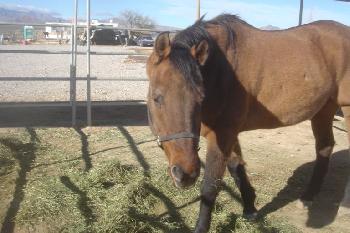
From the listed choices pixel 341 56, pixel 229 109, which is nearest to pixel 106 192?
pixel 229 109

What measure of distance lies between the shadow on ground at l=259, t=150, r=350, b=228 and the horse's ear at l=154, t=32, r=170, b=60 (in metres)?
2.20

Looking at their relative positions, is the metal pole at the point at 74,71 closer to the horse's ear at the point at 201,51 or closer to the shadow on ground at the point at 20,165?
the shadow on ground at the point at 20,165

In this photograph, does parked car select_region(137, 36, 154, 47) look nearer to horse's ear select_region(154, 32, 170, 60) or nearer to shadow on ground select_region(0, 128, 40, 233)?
shadow on ground select_region(0, 128, 40, 233)

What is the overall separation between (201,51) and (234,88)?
0.71 metres

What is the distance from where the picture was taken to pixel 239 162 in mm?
4117

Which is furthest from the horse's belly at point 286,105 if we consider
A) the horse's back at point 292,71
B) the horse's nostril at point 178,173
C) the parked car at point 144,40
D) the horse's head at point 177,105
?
the parked car at point 144,40

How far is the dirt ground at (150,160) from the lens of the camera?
4.22 m

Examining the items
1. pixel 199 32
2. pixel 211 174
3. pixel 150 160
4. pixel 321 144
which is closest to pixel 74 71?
pixel 150 160

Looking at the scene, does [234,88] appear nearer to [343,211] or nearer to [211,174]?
[211,174]

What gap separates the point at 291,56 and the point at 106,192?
2.18 m

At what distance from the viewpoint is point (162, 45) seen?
8.86ft

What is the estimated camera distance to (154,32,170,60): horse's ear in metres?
2.68

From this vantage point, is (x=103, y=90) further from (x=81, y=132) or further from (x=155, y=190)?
(x=155, y=190)

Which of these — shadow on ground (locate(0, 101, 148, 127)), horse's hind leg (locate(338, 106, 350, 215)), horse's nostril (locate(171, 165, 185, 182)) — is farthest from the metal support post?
horse's nostril (locate(171, 165, 185, 182))
